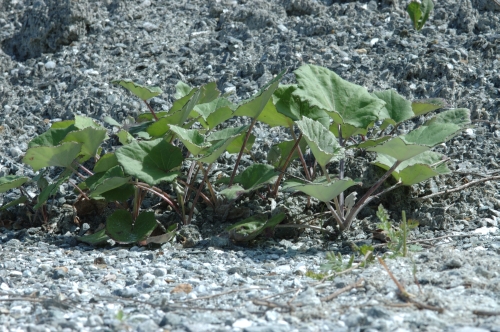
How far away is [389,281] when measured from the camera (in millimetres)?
1902

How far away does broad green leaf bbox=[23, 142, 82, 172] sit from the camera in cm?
253

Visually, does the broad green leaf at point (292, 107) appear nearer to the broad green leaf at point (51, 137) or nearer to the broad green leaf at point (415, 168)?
the broad green leaf at point (415, 168)

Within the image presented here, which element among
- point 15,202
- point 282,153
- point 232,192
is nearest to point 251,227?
point 232,192

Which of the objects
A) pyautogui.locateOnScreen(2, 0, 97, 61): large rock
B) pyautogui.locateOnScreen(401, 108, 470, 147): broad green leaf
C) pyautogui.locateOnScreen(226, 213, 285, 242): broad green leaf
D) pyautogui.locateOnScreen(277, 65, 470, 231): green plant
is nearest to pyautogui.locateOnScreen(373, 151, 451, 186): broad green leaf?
pyautogui.locateOnScreen(277, 65, 470, 231): green plant

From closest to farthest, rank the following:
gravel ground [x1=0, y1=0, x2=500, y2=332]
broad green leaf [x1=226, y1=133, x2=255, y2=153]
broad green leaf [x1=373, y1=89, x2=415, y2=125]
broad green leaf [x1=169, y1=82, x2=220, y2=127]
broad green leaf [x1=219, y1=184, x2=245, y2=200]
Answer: gravel ground [x1=0, y1=0, x2=500, y2=332] → broad green leaf [x1=219, y1=184, x2=245, y2=200] → broad green leaf [x1=169, y1=82, x2=220, y2=127] → broad green leaf [x1=373, y1=89, x2=415, y2=125] → broad green leaf [x1=226, y1=133, x2=255, y2=153]

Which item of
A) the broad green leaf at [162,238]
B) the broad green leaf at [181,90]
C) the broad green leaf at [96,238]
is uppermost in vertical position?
the broad green leaf at [181,90]

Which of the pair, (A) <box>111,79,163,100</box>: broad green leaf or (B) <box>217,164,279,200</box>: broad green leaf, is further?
(A) <box>111,79,163,100</box>: broad green leaf

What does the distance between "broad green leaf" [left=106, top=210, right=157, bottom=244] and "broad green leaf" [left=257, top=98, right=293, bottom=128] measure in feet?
1.93

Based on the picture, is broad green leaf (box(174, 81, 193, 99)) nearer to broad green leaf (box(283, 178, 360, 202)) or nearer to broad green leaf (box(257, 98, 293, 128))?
broad green leaf (box(257, 98, 293, 128))

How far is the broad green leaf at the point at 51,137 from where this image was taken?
2.77 metres

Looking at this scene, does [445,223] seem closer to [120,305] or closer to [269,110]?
[269,110]

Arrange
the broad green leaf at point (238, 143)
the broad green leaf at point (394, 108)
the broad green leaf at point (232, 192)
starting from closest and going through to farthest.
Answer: the broad green leaf at point (232, 192), the broad green leaf at point (394, 108), the broad green leaf at point (238, 143)

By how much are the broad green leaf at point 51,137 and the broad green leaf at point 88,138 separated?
123 millimetres

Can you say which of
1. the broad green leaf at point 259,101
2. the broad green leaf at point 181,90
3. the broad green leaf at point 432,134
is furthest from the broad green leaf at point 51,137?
the broad green leaf at point 432,134
